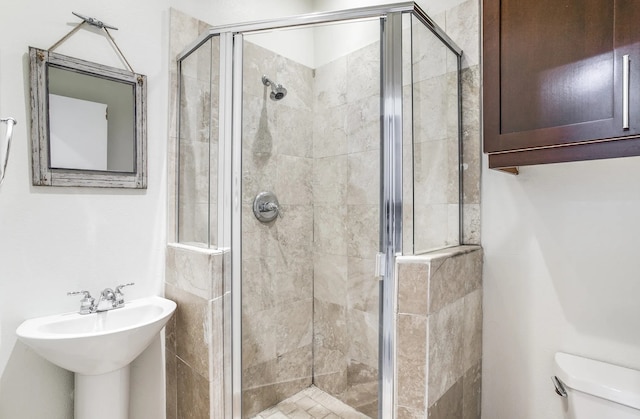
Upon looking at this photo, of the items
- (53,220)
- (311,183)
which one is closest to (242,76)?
(311,183)

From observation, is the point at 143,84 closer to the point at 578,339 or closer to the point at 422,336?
the point at 422,336

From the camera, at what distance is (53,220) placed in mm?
1344

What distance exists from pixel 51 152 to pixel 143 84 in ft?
1.69

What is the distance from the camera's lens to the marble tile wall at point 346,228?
1.48 m

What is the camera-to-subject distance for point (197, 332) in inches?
57.3

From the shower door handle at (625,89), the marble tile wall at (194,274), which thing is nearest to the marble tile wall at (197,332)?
the marble tile wall at (194,274)

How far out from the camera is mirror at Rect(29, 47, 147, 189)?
1.30 metres

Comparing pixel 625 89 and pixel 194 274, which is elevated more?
pixel 625 89

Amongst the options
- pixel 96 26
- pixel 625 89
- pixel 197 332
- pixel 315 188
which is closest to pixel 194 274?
pixel 197 332

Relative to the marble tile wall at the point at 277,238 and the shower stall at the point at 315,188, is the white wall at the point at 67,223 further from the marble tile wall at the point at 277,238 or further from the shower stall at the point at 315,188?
the marble tile wall at the point at 277,238

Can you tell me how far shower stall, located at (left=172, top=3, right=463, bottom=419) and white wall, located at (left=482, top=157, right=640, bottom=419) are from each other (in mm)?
236

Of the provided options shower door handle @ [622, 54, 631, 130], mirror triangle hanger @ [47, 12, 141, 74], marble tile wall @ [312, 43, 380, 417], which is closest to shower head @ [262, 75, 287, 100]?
marble tile wall @ [312, 43, 380, 417]

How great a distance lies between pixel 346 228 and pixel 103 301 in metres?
1.18

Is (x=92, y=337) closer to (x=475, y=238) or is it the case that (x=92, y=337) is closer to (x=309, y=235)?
(x=309, y=235)
